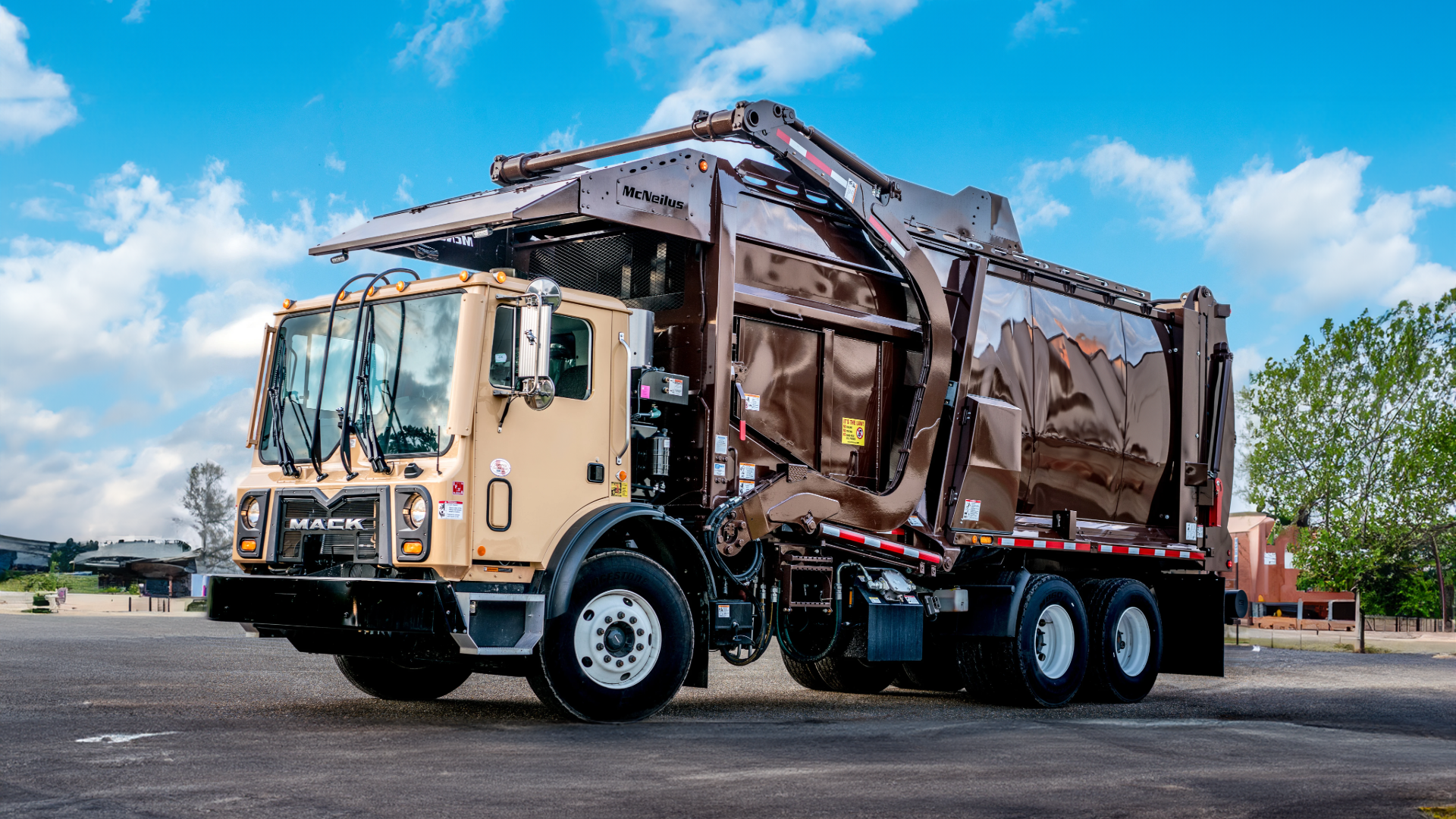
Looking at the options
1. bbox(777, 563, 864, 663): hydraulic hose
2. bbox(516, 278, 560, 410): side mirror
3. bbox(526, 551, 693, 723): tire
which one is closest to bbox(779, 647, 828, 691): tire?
bbox(777, 563, 864, 663): hydraulic hose

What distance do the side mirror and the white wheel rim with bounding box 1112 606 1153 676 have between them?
7.16 m

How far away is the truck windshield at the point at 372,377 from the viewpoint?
8836mm

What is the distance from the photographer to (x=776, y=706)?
1144 centimetres

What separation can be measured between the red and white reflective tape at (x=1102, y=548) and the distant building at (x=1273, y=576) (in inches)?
969

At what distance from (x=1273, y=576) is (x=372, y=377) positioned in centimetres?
3454

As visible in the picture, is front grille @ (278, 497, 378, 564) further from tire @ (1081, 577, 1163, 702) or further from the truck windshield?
tire @ (1081, 577, 1163, 702)

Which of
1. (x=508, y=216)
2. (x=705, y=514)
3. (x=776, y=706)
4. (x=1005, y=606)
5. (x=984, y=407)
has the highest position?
(x=508, y=216)

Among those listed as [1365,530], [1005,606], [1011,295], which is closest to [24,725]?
[1005,606]

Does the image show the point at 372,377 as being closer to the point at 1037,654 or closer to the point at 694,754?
the point at 694,754

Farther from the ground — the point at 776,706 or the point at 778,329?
the point at 778,329

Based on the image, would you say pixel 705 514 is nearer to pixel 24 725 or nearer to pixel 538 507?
pixel 538 507

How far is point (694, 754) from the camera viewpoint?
7816mm

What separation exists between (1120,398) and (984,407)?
8.60 ft

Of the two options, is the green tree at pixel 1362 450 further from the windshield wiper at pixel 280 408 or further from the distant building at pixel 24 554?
the distant building at pixel 24 554
